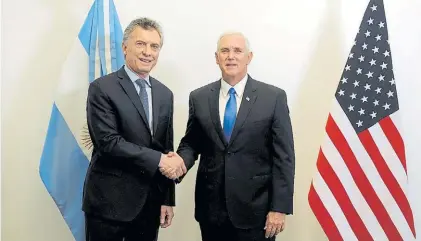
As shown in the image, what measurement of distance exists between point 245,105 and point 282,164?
1.00 ft

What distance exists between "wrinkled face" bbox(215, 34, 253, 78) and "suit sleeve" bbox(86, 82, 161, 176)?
0.49 m

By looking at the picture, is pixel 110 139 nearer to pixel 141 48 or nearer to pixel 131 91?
pixel 131 91

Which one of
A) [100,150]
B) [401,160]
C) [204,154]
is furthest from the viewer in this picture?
[401,160]

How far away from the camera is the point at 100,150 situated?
6.40 feet

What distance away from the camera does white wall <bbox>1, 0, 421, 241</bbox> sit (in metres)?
2.78

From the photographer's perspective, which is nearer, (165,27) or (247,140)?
(247,140)

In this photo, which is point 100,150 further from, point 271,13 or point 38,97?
point 271,13

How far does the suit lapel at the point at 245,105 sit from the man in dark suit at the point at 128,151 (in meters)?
0.29

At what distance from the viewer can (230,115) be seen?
205 centimetres

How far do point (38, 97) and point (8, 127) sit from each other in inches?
10.5

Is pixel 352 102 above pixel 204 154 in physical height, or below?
above

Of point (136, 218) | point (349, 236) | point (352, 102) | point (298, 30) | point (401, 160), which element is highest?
point (298, 30)

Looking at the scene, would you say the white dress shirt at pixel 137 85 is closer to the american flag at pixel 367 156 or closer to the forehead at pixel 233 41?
the forehead at pixel 233 41

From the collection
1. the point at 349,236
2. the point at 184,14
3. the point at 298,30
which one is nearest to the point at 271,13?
the point at 298,30
